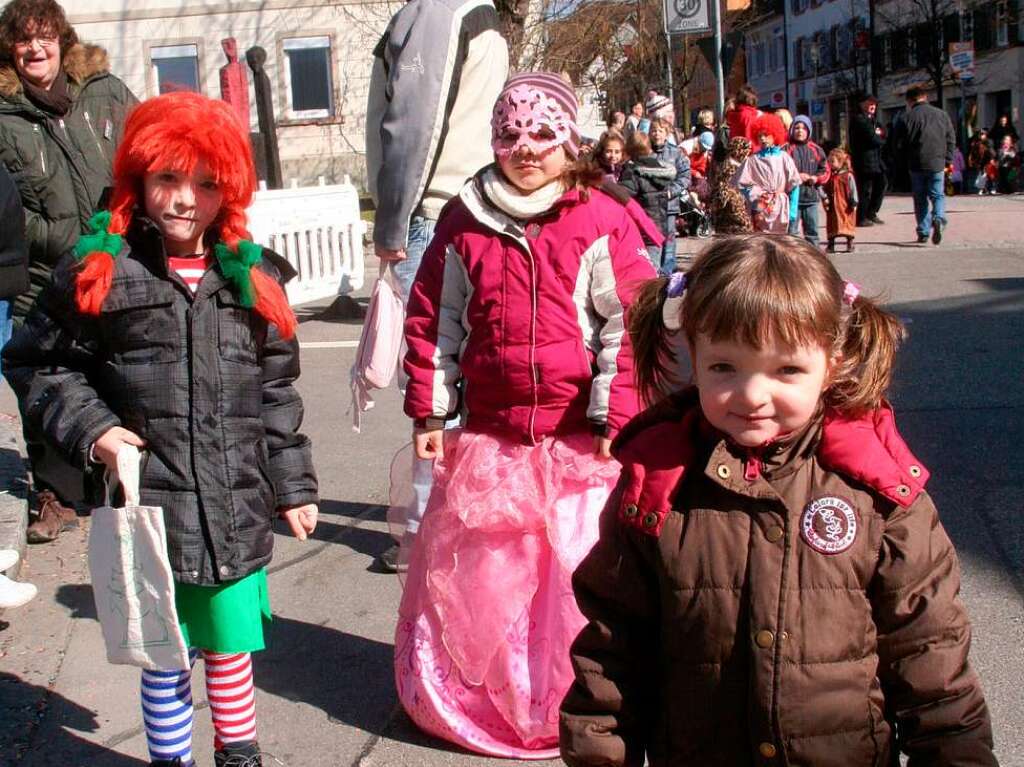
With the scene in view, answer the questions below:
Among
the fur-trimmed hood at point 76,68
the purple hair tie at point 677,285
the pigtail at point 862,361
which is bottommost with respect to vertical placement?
the pigtail at point 862,361

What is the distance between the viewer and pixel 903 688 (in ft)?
6.77

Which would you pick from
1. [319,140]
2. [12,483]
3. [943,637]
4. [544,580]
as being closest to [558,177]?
[544,580]

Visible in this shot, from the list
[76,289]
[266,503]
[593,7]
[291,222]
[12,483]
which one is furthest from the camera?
[593,7]

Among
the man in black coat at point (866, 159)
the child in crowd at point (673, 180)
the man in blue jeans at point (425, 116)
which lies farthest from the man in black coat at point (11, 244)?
the man in black coat at point (866, 159)

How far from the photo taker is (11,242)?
468cm

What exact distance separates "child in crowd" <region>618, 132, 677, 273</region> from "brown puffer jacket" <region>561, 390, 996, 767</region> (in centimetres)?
914

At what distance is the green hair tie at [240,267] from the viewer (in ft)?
10.3

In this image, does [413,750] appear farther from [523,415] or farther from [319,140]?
[319,140]

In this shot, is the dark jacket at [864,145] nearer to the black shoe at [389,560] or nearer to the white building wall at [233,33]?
the white building wall at [233,33]

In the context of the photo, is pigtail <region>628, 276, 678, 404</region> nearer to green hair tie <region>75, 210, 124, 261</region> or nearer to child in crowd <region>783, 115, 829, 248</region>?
green hair tie <region>75, 210, 124, 261</region>

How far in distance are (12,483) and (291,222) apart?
6654 millimetres

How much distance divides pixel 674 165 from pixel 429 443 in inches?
348

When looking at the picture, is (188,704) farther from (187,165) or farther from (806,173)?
(806,173)

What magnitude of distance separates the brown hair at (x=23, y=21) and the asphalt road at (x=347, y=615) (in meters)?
2.00
